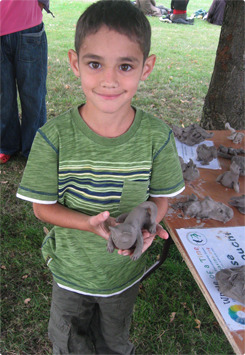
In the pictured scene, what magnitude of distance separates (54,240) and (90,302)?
42cm

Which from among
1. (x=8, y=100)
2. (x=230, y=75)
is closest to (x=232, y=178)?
(x=230, y=75)

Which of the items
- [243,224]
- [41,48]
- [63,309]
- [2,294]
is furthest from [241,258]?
[41,48]

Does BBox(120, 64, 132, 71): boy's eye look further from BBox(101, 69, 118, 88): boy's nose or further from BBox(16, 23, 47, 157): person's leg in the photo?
BBox(16, 23, 47, 157): person's leg

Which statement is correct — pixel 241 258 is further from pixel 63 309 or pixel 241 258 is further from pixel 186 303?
pixel 186 303

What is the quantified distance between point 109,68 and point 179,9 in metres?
13.7

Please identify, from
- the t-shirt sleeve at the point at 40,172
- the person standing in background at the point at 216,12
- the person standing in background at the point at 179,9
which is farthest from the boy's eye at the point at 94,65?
the person standing in background at the point at 179,9

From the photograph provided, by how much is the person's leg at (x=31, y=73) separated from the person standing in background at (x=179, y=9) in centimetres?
1137

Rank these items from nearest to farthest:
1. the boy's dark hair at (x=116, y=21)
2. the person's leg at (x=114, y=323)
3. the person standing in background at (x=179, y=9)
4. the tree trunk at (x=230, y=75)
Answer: the boy's dark hair at (x=116, y=21)
the person's leg at (x=114, y=323)
the tree trunk at (x=230, y=75)
the person standing in background at (x=179, y=9)

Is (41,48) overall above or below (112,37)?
below

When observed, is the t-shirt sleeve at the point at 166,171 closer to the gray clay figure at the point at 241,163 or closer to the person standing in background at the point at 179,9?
the gray clay figure at the point at 241,163

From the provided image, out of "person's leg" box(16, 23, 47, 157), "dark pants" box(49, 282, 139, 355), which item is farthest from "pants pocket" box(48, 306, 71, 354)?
"person's leg" box(16, 23, 47, 157)

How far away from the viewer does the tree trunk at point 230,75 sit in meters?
2.97

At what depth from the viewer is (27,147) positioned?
4008 mm

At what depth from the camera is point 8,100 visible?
3.60m
